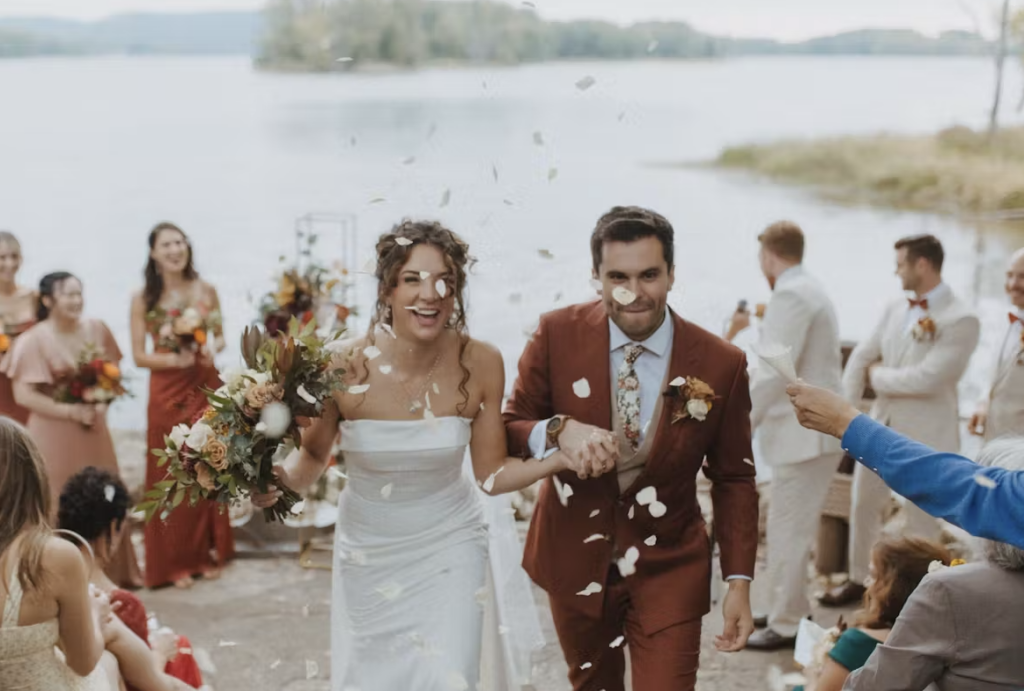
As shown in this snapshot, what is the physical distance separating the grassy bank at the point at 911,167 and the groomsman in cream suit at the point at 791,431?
4.33m

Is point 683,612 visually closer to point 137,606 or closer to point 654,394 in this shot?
point 654,394

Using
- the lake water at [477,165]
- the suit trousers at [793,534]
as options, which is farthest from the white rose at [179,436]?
the lake water at [477,165]

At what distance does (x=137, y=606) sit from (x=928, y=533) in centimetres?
357

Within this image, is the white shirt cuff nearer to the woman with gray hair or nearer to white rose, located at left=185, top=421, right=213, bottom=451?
white rose, located at left=185, top=421, right=213, bottom=451

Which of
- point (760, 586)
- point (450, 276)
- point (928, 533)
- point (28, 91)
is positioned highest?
point (28, 91)

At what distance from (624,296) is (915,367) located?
2.42 metres

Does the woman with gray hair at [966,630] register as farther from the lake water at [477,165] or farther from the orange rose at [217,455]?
the lake water at [477,165]

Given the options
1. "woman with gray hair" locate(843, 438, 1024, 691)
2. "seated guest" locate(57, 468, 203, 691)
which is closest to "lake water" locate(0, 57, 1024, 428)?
"seated guest" locate(57, 468, 203, 691)

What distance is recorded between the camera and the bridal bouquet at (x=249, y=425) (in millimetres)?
3285

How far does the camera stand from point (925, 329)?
5.25 m

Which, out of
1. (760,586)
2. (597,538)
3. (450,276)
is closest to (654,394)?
(597,538)

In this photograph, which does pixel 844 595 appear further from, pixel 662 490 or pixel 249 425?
pixel 249 425

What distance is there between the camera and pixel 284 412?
10.9 feet

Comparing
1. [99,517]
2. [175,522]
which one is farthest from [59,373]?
[99,517]
